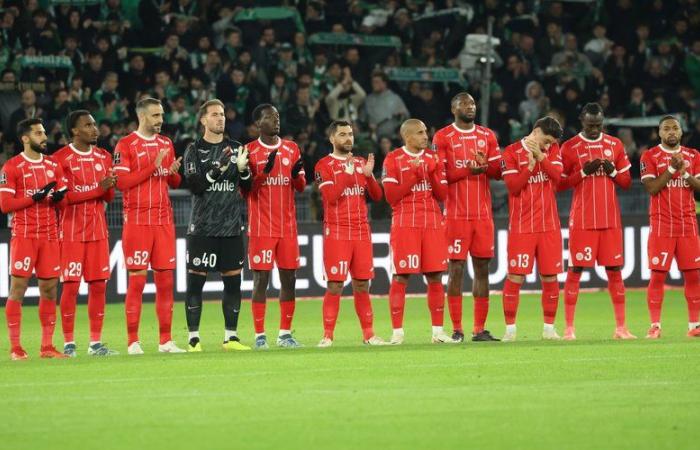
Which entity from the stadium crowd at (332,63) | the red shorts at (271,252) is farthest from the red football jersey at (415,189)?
the stadium crowd at (332,63)

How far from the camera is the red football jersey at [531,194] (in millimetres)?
13586

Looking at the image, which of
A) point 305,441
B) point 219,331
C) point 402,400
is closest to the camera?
point 305,441

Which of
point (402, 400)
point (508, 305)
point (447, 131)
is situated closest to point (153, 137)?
point (447, 131)

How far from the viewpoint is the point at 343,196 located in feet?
43.9

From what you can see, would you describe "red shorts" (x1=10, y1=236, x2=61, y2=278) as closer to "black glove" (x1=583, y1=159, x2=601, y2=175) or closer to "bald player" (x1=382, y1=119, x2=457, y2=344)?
"bald player" (x1=382, y1=119, x2=457, y2=344)

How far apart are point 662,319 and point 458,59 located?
948 centimetres

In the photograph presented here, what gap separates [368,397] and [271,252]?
4.09 meters

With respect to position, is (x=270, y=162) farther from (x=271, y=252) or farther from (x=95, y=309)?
(x=95, y=309)

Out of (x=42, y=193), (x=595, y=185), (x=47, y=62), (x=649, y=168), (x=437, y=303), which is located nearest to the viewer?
(x=42, y=193)

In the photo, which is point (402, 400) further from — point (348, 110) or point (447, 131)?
point (348, 110)

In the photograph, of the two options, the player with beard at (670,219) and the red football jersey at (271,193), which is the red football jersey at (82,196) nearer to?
the red football jersey at (271,193)

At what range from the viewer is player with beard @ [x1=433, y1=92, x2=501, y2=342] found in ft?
44.5

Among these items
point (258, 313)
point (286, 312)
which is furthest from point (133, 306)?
point (286, 312)

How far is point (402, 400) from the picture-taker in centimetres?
927
